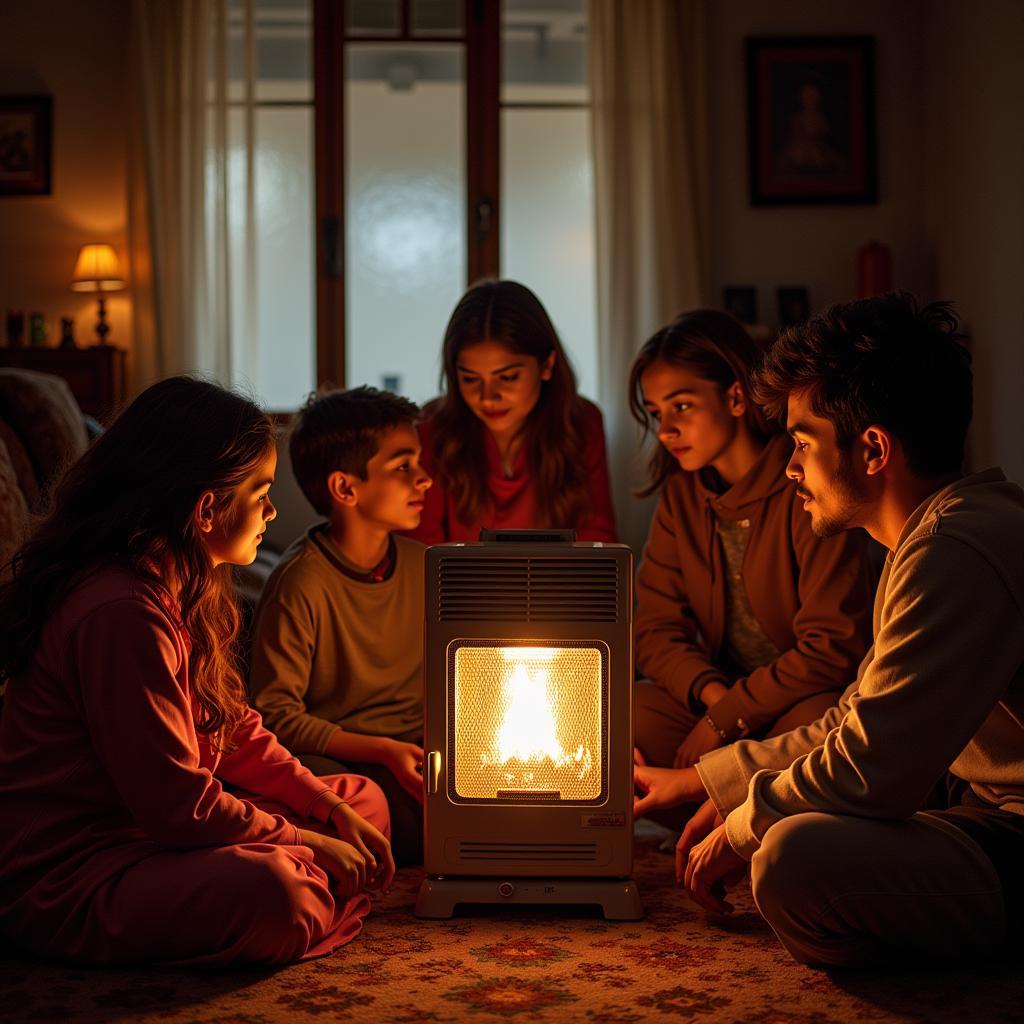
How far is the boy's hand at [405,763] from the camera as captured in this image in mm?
2033

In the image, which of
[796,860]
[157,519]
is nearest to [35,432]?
[157,519]

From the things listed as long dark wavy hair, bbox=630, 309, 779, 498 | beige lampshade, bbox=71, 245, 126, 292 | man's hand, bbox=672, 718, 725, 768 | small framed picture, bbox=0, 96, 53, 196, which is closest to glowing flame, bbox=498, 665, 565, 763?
man's hand, bbox=672, 718, 725, 768

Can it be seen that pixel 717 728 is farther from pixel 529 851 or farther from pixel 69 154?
pixel 69 154

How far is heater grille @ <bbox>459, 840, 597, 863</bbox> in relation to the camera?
5.76ft

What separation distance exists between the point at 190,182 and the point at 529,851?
3688mm

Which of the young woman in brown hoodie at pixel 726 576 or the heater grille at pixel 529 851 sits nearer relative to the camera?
the heater grille at pixel 529 851

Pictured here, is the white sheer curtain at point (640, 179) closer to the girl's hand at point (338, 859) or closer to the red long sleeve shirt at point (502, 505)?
the red long sleeve shirt at point (502, 505)

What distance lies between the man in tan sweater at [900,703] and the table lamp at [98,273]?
12.2 ft

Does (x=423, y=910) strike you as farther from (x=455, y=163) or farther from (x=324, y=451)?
(x=455, y=163)

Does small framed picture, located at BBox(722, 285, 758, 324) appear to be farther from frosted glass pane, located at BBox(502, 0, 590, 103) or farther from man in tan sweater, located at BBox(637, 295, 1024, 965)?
man in tan sweater, located at BBox(637, 295, 1024, 965)

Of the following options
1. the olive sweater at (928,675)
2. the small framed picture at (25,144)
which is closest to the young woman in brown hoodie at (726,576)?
the olive sweater at (928,675)

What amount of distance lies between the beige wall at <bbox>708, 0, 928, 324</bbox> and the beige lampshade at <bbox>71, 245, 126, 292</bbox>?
2.31m

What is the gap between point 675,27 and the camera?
4785 millimetres

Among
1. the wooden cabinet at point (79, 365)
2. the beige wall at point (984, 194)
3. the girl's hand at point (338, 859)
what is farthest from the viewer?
the wooden cabinet at point (79, 365)
